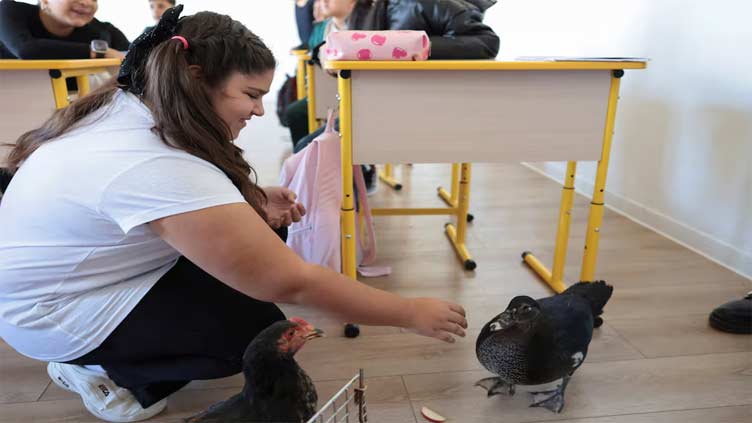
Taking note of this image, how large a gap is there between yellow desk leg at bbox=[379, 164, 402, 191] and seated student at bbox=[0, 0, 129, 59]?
4.70ft

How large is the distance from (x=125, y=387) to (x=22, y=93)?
2.73ft

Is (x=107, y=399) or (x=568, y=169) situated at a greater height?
(x=568, y=169)

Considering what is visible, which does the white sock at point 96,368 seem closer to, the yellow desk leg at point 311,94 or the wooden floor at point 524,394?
the wooden floor at point 524,394

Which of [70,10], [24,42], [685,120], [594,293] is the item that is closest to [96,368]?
[594,293]

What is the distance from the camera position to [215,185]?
0.77 meters

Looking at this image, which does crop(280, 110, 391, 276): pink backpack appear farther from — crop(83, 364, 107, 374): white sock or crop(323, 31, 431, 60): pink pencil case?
crop(83, 364, 107, 374): white sock

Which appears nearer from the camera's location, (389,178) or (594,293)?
(594,293)

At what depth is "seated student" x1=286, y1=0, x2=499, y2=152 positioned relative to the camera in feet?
5.16

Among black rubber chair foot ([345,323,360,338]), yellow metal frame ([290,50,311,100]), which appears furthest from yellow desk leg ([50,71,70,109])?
yellow metal frame ([290,50,311,100])

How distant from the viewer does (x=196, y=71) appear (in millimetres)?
826

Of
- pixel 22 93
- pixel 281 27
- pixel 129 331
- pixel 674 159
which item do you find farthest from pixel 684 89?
pixel 281 27

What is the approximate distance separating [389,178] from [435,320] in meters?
2.14

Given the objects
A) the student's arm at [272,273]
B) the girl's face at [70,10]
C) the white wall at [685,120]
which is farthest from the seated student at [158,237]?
the white wall at [685,120]

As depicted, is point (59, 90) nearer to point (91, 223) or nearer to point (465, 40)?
point (91, 223)
